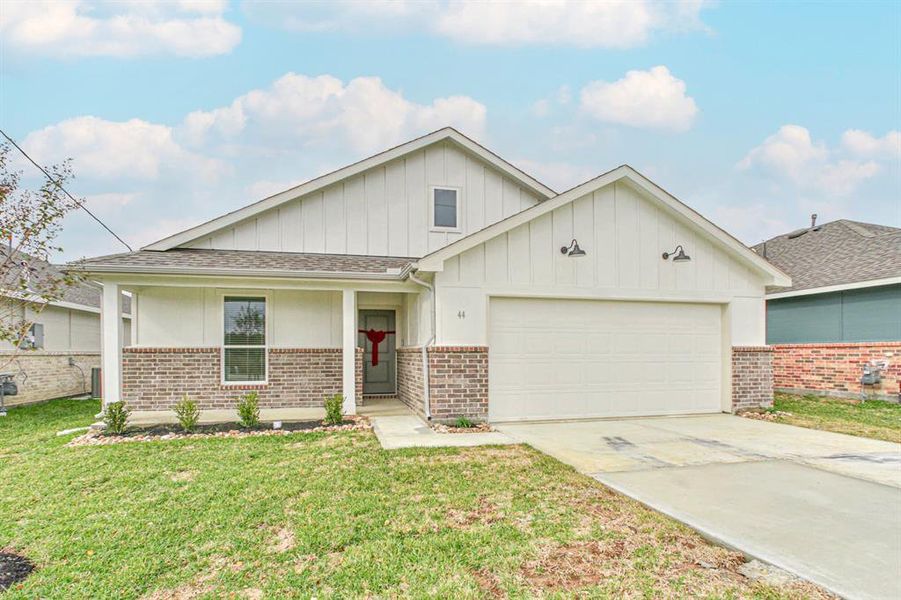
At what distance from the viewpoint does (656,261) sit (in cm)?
939

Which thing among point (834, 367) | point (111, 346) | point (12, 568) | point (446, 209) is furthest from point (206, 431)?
point (834, 367)

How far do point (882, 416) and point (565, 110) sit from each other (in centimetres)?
1370

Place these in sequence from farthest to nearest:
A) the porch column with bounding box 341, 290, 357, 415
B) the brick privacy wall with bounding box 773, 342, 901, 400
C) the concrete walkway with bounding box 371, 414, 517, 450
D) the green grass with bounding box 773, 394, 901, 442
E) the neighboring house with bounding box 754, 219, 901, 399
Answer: the neighboring house with bounding box 754, 219, 901, 399
the brick privacy wall with bounding box 773, 342, 901, 400
the porch column with bounding box 341, 290, 357, 415
the green grass with bounding box 773, 394, 901, 442
the concrete walkway with bounding box 371, 414, 517, 450

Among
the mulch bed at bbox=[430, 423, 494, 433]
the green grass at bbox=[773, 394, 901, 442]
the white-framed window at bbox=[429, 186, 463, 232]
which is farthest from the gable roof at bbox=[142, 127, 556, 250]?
the green grass at bbox=[773, 394, 901, 442]

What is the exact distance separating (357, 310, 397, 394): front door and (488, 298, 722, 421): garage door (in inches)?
167

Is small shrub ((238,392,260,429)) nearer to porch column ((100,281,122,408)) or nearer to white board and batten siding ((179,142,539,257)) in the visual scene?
porch column ((100,281,122,408))

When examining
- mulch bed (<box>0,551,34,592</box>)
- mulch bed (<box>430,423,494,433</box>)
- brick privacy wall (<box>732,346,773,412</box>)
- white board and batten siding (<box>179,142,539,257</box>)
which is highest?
white board and batten siding (<box>179,142,539,257</box>)

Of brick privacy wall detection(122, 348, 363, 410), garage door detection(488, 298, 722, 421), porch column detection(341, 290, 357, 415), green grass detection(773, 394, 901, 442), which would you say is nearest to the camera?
green grass detection(773, 394, 901, 442)

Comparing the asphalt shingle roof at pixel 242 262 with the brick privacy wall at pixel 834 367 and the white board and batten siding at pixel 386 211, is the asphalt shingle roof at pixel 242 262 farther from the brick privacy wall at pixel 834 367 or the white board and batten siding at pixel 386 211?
the brick privacy wall at pixel 834 367

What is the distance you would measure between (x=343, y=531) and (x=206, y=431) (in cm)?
514

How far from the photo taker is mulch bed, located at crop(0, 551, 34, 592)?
10.7 ft

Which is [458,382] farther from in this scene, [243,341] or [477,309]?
[243,341]

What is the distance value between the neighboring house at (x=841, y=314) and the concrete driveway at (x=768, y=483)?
5.56 metres

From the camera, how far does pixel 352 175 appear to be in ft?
38.0
